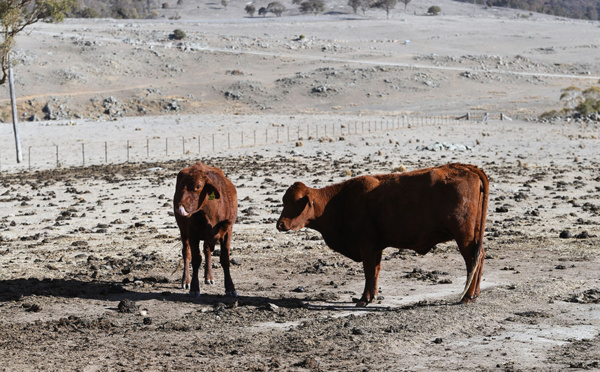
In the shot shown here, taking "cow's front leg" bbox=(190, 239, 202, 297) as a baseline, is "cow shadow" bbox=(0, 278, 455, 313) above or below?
below

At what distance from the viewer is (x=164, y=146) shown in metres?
46.0

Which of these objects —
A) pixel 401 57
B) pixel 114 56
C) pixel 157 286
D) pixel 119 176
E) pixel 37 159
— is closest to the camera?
pixel 157 286

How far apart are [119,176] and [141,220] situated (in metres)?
11.5

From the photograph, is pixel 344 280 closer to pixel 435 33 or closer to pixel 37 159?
pixel 37 159

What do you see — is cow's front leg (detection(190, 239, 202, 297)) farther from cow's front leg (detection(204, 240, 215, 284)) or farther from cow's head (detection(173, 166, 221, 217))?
cow's head (detection(173, 166, 221, 217))

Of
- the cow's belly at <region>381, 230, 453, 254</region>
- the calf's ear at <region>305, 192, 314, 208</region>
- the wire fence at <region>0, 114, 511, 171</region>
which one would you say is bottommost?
the wire fence at <region>0, 114, 511, 171</region>

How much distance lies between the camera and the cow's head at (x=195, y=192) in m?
12.2

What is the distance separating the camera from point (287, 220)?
11945 millimetres

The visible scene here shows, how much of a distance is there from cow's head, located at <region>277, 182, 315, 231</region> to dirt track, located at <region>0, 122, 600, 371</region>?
121cm

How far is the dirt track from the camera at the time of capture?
9398mm

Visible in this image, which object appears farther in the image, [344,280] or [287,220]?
[344,280]

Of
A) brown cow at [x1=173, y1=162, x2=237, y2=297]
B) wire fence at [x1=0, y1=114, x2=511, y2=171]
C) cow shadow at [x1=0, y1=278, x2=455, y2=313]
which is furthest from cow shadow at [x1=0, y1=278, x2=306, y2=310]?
wire fence at [x1=0, y1=114, x2=511, y2=171]

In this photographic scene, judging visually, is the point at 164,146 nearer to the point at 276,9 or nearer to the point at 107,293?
the point at 107,293

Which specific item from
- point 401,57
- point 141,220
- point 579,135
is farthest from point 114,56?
point 141,220
